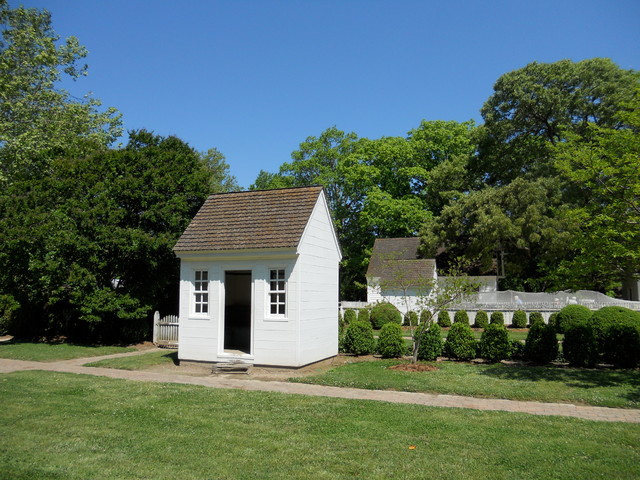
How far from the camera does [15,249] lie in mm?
20281

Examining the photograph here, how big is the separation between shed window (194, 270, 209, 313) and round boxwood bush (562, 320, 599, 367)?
10993mm

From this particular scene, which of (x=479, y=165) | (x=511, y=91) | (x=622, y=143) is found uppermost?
(x=511, y=91)

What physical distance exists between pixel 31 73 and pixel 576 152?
2915 cm

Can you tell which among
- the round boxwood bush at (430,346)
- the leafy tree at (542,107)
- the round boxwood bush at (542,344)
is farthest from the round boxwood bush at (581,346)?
the leafy tree at (542,107)

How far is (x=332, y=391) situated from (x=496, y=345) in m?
6.56

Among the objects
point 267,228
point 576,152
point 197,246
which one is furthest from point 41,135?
point 576,152

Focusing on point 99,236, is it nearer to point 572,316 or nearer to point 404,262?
point 572,316

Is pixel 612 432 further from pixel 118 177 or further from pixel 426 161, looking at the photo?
pixel 426 161

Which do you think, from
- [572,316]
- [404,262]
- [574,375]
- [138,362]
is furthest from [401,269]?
[138,362]

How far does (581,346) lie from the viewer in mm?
14180

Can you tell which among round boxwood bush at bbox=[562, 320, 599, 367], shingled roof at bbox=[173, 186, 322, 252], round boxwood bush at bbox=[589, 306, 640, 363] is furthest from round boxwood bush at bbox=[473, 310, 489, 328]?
shingled roof at bbox=[173, 186, 322, 252]

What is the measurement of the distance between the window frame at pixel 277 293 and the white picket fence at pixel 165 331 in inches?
321

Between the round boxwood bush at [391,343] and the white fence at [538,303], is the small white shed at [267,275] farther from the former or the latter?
the white fence at [538,303]

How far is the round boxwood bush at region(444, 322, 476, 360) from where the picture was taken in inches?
622
